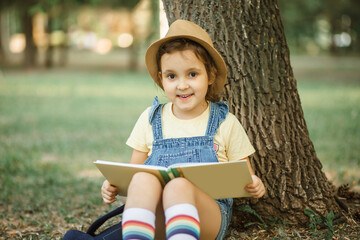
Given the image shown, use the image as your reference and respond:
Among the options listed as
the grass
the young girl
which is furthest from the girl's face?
the grass

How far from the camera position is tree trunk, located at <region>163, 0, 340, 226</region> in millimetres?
2793

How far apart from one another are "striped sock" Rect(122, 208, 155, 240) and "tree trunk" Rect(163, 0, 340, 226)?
3.24 ft

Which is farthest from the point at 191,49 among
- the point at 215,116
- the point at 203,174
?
the point at 203,174

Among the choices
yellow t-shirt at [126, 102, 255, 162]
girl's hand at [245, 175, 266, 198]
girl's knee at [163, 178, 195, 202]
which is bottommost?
girl's hand at [245, 175, 266, 198]

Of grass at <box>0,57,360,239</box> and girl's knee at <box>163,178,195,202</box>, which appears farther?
grass at <box>0,57,360,239</box>

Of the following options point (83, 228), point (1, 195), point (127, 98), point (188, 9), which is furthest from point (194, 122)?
point (127, 98)

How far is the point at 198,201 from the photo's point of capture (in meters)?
2.15

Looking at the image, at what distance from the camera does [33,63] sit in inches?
802

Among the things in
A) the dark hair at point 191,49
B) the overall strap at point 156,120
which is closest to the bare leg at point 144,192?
the overall strap at point 156,120

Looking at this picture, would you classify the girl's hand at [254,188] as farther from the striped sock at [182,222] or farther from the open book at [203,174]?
the striped sock at [182,222]

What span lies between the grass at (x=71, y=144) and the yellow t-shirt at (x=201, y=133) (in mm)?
1018

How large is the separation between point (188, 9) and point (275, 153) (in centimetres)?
108

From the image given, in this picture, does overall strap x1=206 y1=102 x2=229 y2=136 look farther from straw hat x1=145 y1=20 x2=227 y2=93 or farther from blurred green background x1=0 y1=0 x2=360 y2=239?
blurred green background x1=0 y1=0 x2=360 y2=239

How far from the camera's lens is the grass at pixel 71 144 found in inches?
139
